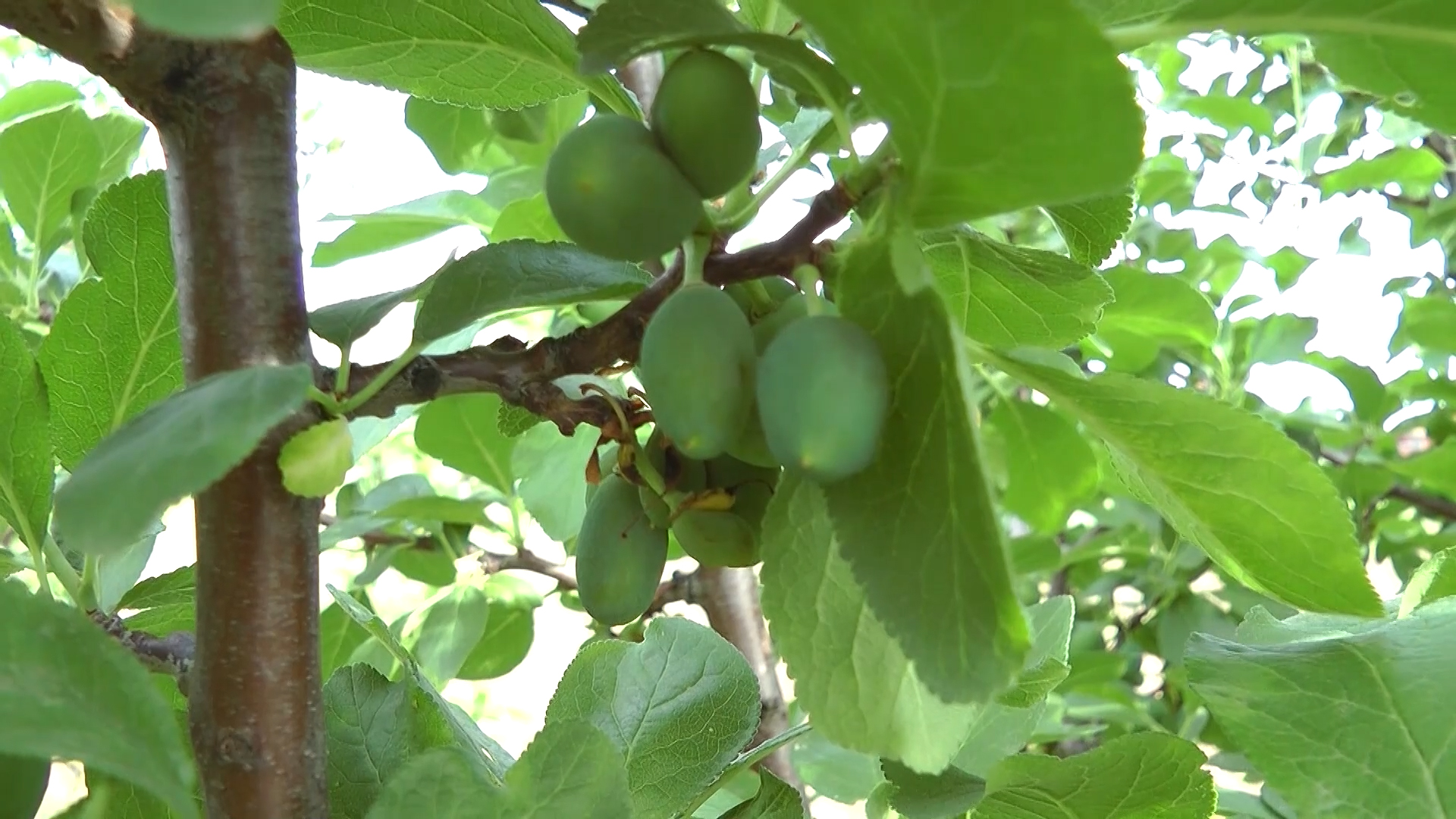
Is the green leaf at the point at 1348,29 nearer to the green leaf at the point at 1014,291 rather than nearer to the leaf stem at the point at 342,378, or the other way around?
the green leaf at the point at 1014,291

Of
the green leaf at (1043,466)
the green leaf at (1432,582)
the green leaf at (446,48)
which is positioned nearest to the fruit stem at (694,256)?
the green leaf at (446,48)

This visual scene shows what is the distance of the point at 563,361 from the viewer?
0.39m

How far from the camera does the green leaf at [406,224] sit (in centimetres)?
96

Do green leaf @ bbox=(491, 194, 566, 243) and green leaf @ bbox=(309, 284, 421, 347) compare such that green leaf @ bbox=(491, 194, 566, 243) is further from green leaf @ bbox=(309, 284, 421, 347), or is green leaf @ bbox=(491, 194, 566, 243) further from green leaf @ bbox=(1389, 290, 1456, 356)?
green leaf @ bbox=(1389, 290, 1456, 356)

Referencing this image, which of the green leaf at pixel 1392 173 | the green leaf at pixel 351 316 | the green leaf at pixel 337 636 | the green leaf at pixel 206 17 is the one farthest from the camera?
the green leaf at pixel 1392 173

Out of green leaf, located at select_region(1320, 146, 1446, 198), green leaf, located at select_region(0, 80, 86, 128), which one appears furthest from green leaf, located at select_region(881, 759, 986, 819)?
green leaf, located at select_region(1320, 146, 1446, 198)

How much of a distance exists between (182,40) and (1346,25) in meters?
0.36

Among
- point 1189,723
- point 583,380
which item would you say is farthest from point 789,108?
point 1189,723

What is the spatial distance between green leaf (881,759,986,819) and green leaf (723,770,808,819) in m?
0.04

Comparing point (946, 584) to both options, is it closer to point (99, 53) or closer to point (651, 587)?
point (651, 587)

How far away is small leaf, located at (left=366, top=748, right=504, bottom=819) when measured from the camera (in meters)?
0.34

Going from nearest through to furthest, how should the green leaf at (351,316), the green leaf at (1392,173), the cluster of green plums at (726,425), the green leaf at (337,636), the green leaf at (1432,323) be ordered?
the cluster of green plums at (726,425) → the green leaf at (351,316) → the green leaf at (337,636) → the green leaf at (1432,323) → the green leaf at (1392,173)

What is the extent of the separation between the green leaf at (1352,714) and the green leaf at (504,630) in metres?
0.66

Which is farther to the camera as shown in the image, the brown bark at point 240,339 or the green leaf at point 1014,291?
the green leaf at point 1014,291
